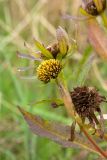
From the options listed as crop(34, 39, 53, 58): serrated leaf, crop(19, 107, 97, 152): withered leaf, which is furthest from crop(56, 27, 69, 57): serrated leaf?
crop(19, 107, 97, 152): withered leaf

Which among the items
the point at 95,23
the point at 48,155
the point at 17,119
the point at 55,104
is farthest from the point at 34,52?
the point at 17,119

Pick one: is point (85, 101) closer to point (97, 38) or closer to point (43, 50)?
point (43, 50)

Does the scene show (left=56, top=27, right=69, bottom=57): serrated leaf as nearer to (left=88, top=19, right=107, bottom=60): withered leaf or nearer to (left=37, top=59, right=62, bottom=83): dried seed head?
(left=37, top=59, right=62, bottom=83): dried seed head

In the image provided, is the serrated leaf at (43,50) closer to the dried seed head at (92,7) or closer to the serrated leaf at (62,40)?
the serrated leaf at (62,40)

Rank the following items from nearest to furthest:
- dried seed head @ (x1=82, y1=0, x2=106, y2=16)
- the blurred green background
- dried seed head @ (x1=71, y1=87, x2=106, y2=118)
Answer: dried seed head @ (x1=71, y1=87, x2=106, y2=118)
dried seed head @ (x1=82, y1=0, x2=106, y2=16)
the blurred green background

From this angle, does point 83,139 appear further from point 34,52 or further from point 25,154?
point 25,154

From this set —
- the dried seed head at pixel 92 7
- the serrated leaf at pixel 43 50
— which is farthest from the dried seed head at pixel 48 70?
the dried seed head at pixel 92 7

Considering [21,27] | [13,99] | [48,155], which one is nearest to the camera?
[48,155]

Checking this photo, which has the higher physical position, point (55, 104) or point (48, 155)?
point (55, 104)
